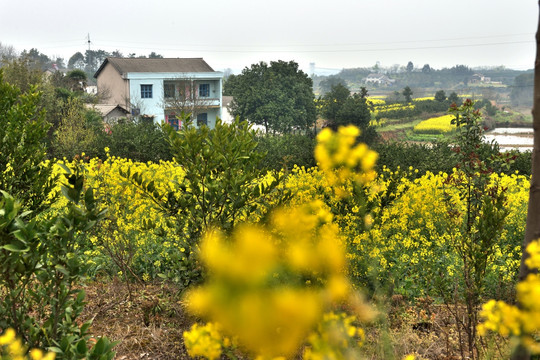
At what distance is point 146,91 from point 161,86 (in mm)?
1135

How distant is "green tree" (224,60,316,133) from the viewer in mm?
34719

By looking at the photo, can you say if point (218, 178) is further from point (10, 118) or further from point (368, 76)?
point (368, 76)

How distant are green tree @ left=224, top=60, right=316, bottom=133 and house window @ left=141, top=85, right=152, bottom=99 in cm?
628

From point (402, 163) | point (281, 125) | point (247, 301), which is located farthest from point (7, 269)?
point (281, 125)

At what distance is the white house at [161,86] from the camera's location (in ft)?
111

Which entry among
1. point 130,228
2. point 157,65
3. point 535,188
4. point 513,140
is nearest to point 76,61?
point 157,65

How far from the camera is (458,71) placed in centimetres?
13888

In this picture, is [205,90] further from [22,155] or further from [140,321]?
[140,321]

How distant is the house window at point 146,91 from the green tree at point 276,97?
6277 millimetres

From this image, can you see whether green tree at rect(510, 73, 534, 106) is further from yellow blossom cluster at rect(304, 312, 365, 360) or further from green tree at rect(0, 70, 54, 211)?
yellow blossom cluster at rect(304, 312, 365, 360)

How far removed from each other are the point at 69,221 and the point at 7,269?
37cm

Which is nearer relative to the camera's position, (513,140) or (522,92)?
(513,140)

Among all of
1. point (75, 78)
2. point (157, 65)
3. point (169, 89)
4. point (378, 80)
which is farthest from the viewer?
point (378, 80)

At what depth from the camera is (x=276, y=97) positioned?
3491 centimetres
